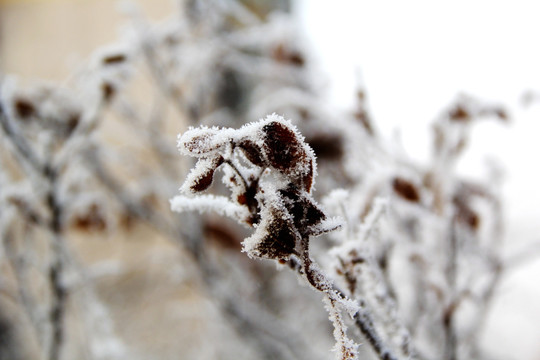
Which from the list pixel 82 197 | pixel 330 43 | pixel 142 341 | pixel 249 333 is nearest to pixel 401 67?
pixel 330 43

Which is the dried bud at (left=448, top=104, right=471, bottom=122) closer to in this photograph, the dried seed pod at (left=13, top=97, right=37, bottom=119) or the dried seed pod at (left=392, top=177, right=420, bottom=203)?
the dried seed pod at (left=392, top=177, right=420, bottom=203)

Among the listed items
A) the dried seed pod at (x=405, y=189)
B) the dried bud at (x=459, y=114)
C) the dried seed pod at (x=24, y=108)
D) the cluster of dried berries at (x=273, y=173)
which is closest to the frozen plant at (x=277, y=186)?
the cluster of dried berries at (x=273, y=173)

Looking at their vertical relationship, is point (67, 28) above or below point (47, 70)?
above

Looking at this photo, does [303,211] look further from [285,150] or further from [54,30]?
[54,30]

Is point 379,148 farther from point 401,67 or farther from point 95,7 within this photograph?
point 95,7

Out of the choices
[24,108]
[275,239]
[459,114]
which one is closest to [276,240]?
[275,239]

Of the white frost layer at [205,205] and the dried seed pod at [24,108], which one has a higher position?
the dried seed pod at [24,108]

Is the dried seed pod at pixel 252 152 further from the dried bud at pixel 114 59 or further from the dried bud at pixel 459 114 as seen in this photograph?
the dried bud at pixel 459 114
